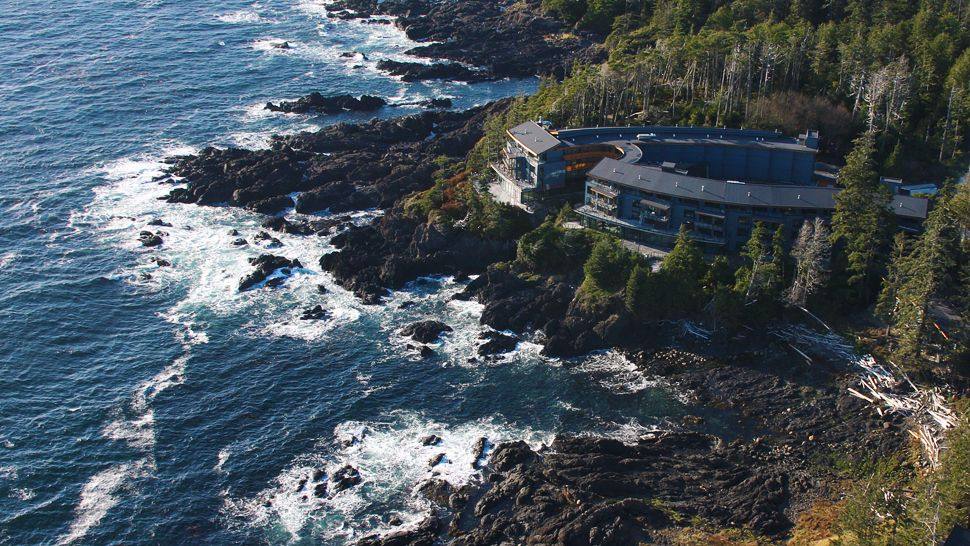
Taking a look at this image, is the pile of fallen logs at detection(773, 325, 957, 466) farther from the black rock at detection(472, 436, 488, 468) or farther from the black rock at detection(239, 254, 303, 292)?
the black rock at detection(239, 254, 303, 292)

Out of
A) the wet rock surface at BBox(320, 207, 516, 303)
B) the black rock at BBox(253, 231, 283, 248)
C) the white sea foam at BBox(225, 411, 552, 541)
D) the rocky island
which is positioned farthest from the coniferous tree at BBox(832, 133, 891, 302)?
the black rock at BBox(253, 231, 283, 248)

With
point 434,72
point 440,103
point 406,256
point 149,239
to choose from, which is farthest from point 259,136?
point 406,256

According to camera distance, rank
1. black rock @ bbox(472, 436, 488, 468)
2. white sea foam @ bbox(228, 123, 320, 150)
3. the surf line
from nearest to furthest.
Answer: the surf line
black rock @ bbox(472, 436, 488, 468)
white sea foam @ bbox(228, 123, 320, 150)

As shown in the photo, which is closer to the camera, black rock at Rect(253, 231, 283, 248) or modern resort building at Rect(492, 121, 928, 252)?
modern resort building at Rect(492, 121, 928, 252)

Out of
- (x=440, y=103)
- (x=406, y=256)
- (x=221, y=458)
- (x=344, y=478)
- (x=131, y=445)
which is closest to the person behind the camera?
(x=344, y=478)

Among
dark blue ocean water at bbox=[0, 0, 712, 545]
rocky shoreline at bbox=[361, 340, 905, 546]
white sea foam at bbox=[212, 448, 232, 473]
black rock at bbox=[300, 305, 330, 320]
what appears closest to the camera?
rocky shoreline at bbox=[361, 340, 905, 546]

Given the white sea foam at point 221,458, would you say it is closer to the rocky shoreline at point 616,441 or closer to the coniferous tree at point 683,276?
the rocky shoreline at point 616,441

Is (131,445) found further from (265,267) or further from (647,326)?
(647,326)

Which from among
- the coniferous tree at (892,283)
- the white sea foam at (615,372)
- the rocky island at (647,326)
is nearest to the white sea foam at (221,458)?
the rocky island at (647,326)
